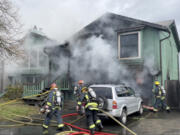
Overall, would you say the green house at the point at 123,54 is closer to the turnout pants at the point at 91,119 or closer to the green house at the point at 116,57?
the green house at the point at 116,57

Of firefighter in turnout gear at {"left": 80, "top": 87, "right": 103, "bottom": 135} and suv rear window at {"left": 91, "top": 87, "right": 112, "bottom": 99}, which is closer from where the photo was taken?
firefighter in turnout gear at {"left": 80, "top": 87, "right": 103, "bottom": 135}

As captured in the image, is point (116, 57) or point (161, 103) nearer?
point (161, 103)

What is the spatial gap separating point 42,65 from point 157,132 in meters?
10.4

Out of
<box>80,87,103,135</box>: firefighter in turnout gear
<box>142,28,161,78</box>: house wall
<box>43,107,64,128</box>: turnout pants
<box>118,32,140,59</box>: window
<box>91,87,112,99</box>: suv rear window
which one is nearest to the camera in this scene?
<box>43,107,64,128</box>: turnout pants

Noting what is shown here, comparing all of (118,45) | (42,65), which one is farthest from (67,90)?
(118,45)

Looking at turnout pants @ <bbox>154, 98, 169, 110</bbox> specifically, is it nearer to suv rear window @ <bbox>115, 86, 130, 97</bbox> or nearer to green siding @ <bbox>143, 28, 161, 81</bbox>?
green siding @ <bbox>143, 28, 161, 81</bbox>

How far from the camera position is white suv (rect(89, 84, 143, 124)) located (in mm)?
6766

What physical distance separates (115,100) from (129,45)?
17.1ft

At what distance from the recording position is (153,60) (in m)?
10.4

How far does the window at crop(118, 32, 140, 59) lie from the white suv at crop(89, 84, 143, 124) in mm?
3556

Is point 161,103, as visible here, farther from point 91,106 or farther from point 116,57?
point 91,106

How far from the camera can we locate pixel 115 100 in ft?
22.3

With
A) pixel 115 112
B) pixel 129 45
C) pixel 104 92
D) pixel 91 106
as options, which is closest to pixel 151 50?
pixel 129 45

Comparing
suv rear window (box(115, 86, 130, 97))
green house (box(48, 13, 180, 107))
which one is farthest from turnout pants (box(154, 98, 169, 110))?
suv rear window (box(115, 86, 130, 97))
